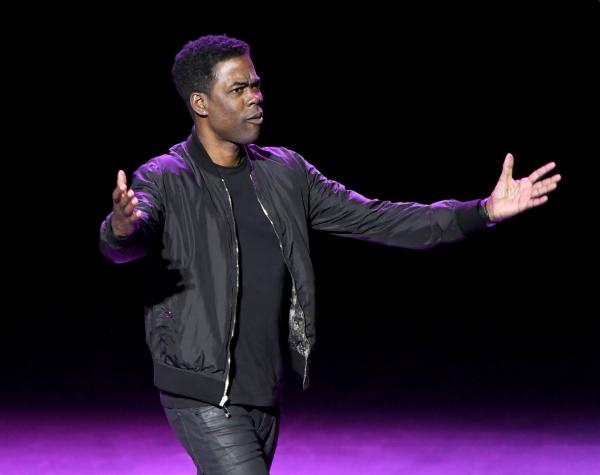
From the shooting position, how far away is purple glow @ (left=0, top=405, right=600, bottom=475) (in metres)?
4.16

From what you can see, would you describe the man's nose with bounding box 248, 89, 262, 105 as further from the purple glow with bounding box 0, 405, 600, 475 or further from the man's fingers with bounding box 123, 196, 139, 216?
the purple glow with bounding box 0, 405, 600, 475

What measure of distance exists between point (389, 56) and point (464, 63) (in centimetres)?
50

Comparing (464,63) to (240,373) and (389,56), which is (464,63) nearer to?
(389,56)

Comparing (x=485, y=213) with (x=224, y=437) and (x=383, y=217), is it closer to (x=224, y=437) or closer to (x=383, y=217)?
(x=383, y=217)

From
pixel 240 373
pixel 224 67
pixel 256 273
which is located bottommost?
pixel 240 373

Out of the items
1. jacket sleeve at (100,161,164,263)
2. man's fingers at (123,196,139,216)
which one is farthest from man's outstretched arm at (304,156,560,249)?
man's fingers at (123,196,139,216)

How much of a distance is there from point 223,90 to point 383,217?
0.60 metres

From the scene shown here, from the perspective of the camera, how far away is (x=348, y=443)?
448 centimetres

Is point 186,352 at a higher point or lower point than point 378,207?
lower

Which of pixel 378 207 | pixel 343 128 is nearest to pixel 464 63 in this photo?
pixel 343 128

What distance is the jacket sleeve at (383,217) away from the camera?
2797mm

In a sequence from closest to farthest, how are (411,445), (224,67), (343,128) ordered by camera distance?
(224,67)
(411,445)
(343,128)

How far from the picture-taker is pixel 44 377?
5.88m

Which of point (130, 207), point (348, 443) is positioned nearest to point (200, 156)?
point (130, 207)
